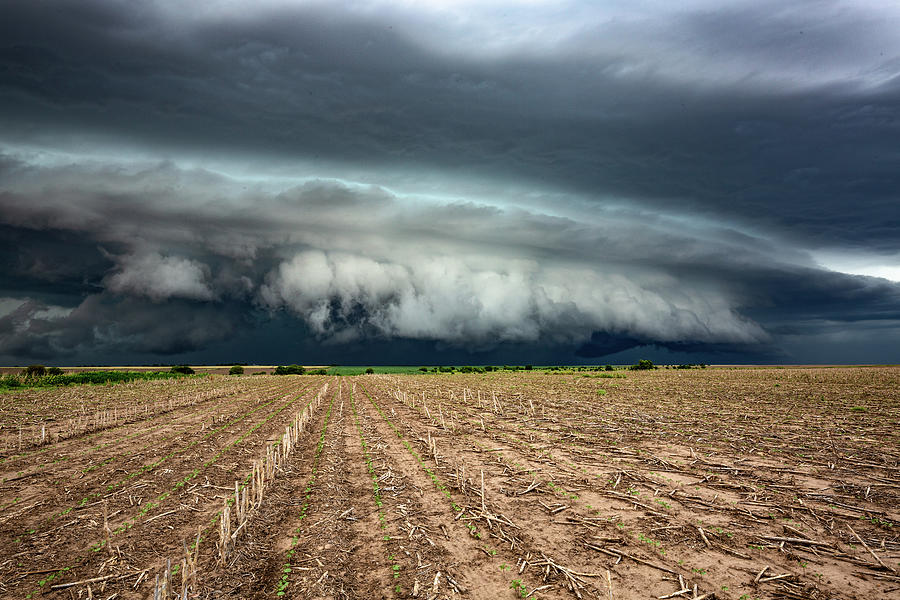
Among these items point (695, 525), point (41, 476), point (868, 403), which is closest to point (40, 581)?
point (41, 476)

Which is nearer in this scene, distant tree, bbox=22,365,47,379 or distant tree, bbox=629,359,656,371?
distant tree, bbox=22,365,47,379

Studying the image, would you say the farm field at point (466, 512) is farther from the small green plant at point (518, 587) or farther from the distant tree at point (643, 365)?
the distant tree at point (643, 365)

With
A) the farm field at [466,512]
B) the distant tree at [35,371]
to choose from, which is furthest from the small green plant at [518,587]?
the distant tree at [35,371]

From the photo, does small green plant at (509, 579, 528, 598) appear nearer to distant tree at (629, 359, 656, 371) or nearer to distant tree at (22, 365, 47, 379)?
distant tree at (22, 365, 47, 379)

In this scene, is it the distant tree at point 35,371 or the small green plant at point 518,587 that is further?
the distant tree at point 35,371

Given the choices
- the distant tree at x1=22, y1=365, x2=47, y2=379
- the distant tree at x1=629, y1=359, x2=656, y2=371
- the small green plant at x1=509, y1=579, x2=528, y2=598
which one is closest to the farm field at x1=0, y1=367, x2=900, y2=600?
the small green plant at x1=509, y1=579, x2=528, y2=598

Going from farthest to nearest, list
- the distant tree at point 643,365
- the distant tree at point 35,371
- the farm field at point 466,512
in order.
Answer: the distant tree at point 643,365 < the distant tree at point 35,371 < the farm field at point 466,512

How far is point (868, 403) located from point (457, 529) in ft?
123

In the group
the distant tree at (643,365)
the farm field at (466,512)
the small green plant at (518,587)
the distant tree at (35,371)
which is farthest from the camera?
the distant tree at (643,365)

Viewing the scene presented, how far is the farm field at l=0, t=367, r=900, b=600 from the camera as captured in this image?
8.76 m

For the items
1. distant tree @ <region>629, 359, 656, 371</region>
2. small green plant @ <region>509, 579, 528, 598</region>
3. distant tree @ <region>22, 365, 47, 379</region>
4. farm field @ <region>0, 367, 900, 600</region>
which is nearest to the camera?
small green plant @ <region>509, 579, 528, 598</region>

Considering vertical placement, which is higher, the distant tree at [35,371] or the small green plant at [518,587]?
the small green plant at [518,587]

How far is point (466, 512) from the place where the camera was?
1218 centimetres

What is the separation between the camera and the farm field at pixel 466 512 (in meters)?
8.76
